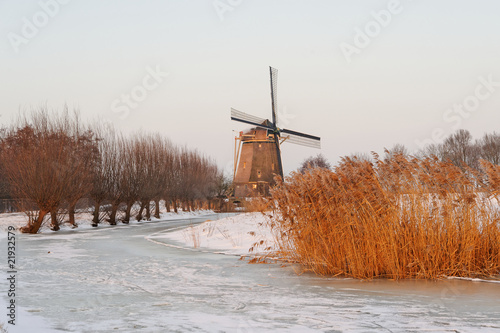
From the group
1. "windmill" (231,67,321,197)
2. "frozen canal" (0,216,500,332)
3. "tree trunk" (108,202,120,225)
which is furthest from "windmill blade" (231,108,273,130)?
"frozen canal" (0,216,500,332)

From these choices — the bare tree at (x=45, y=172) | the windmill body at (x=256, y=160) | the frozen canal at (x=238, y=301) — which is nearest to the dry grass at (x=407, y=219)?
the frozen canal at (x=238, y=301)

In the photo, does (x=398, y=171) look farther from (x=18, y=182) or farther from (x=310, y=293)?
(x=18, y=182)

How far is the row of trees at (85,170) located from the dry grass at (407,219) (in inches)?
662

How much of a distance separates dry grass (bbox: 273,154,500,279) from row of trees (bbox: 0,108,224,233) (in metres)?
16.8

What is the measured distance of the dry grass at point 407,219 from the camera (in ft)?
23.3

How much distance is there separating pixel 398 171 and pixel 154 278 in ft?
13.0

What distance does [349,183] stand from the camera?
7.60 m

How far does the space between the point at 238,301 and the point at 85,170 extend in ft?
67.2

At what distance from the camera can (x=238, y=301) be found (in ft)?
19.2

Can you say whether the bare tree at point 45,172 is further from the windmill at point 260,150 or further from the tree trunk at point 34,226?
the windmill at point 260,150

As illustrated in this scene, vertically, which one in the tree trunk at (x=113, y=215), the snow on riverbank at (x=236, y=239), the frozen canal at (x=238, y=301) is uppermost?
the tree trunk at (x=113, y=215)

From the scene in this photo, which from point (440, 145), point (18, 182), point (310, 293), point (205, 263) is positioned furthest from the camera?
point (440, 145)

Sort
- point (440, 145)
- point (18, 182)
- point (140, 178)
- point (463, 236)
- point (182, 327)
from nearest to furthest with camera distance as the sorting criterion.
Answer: point (182, 327)
point (463, 236)
point (18, 182)
point (140, 178)
point (440, 145)

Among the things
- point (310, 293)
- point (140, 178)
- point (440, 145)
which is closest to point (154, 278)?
point (310, 293)
